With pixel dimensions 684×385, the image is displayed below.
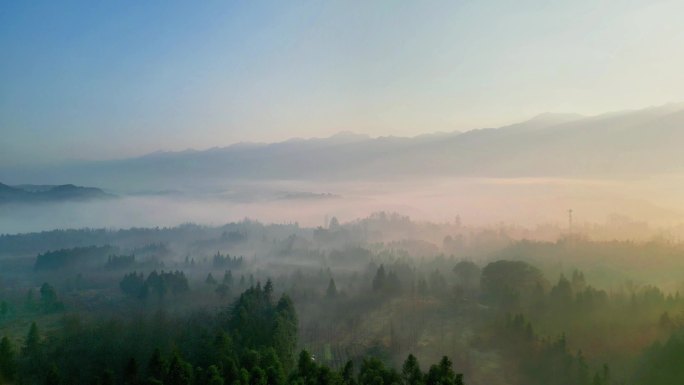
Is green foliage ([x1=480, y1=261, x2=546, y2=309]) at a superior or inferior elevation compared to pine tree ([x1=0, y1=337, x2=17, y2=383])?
inferior

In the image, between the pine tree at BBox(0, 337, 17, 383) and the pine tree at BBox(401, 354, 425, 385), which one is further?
the pine tree at BBox(0, 337, 17, 383)

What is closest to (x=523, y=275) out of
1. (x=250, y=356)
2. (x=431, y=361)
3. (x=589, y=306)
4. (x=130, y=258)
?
(x=589, y=306)

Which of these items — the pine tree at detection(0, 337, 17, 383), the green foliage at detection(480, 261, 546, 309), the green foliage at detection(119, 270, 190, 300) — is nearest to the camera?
the pine tree at detection(0, 337, 17, 383)

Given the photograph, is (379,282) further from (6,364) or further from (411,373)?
(6,364)

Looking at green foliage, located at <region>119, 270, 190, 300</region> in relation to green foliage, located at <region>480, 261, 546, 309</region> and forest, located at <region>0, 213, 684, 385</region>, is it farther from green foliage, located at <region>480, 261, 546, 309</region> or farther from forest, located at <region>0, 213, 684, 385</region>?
green foliage, located at <region>480, 261, 546, 309</region>

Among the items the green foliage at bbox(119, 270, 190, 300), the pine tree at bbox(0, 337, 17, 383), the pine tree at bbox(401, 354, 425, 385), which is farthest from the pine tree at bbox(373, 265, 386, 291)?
the pine tree at bbox(0, 337, 17, 383)

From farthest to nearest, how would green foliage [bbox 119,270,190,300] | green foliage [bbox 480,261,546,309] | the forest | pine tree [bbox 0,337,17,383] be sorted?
green foliage [bbox 119,270,190,300]
green foliage [bbox 480,261,546,309]
the forest
pine tree [bbox 0,337,17,383]

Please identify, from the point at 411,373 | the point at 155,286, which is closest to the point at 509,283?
the point at 411,373

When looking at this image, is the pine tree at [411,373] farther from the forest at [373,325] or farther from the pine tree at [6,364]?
the pine tree at [6,364]

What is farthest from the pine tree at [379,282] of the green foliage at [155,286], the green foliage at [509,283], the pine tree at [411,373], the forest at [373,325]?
the pine tree at [411,373]
